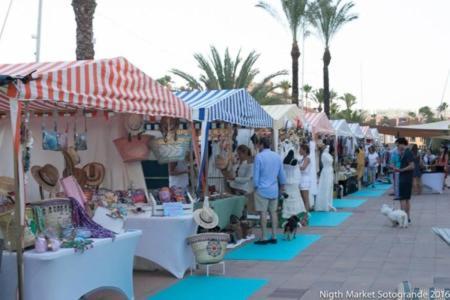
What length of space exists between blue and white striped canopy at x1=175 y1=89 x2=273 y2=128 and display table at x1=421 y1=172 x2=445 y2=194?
10205 mm

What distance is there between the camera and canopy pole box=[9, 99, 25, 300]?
15.6 feet

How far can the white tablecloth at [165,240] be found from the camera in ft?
23.5

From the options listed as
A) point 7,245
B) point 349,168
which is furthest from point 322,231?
point 349,168

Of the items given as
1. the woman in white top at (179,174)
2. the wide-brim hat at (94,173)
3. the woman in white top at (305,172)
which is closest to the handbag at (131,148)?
the wide-brim hat at (94,173)

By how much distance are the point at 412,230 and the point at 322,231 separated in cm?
157

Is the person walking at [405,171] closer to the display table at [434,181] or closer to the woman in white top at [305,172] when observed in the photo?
the woman in white top at [305,172]

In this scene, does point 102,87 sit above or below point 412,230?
above

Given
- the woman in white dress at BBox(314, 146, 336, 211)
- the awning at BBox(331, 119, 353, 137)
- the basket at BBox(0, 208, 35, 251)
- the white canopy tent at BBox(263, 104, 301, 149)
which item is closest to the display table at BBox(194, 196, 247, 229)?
the white canopy tent at BBox(263, 104, 301, 149)

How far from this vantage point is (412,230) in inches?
428

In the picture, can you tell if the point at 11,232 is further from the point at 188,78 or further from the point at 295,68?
the point at 295,68

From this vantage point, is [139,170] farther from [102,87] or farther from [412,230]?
[412,230]

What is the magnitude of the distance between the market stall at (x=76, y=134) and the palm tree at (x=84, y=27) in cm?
330

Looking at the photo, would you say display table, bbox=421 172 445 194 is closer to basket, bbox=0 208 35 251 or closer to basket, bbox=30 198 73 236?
basket, bbox=30 198 73 236

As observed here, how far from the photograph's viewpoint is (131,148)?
323 inches
